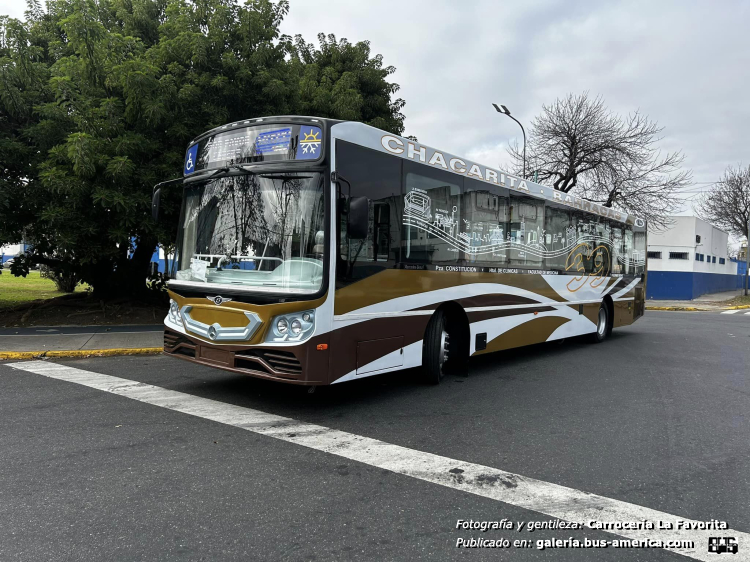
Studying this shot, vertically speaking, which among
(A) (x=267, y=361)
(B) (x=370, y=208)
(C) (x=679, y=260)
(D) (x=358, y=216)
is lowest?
(A) (x=267, y=361)

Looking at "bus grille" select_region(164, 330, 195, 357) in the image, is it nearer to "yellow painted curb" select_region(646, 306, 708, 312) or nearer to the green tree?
the green tree

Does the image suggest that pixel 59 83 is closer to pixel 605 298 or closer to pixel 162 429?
pixel 162 429

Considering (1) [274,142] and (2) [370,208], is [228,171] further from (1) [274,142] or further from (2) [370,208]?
(2) [370,208]

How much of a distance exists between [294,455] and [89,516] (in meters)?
1.62

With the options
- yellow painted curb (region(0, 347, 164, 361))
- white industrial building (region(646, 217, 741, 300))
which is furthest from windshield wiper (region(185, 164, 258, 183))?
white industrial building (region(646, 217, 741, 300))

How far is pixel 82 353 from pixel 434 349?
19.5ft

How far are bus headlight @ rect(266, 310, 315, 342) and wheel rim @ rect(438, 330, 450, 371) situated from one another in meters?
2.50

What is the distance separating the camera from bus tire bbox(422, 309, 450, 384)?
7.39 meters

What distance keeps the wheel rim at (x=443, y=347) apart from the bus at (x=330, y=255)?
0.14ft

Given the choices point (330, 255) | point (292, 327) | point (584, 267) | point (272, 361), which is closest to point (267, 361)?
point (272, 361)

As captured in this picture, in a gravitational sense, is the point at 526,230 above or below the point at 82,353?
above

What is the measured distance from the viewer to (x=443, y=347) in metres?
7.89

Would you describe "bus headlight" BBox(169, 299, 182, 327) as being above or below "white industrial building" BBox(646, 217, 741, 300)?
below

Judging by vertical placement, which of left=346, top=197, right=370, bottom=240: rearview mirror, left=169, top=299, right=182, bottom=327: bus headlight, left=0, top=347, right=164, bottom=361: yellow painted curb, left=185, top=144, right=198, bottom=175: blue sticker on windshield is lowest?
left=0, top=347, right=164, bottom=361: yellow painted curb
